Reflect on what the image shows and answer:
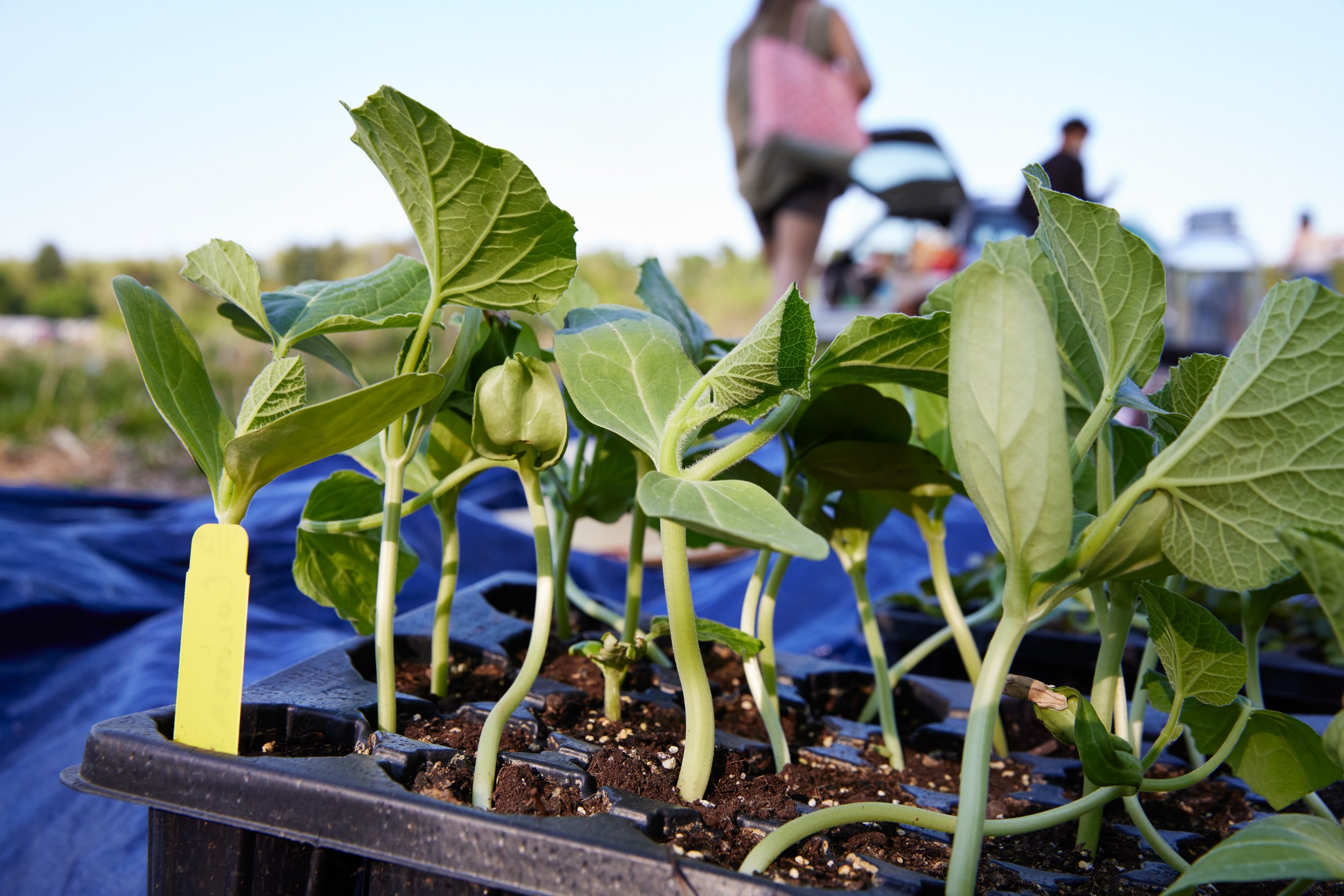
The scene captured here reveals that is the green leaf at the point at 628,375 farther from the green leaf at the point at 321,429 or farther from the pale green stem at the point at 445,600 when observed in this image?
the pale green stem at the point at 445,600

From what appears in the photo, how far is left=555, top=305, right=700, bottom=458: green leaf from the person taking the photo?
1.35 feet

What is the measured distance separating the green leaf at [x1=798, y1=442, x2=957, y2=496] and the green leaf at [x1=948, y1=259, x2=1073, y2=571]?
19 cm

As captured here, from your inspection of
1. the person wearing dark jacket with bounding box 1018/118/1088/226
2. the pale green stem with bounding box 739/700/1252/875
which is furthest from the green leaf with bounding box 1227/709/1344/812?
the person wearing dark jacket with bounding box 1018/118/1088/226

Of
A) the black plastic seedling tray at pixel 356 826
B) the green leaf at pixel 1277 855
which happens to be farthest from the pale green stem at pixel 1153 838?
the green leaf at pixel 1277 855

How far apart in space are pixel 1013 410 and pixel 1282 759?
0.26 meters

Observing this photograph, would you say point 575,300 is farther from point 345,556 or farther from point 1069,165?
point 1069,165

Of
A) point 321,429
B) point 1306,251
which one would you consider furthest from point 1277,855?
point 1306,251

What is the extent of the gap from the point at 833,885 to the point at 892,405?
27 cm

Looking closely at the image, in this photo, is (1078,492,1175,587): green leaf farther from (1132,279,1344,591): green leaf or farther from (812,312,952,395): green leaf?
(812,312,952,395): green leaf

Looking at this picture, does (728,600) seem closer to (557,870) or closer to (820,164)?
(557,870)

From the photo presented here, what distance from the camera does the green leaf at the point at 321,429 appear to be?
14.0 inches

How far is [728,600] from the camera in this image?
1.42 metres

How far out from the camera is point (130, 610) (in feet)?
3.99

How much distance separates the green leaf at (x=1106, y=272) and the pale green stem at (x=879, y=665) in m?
0.27
